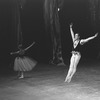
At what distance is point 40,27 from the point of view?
22.7 meters

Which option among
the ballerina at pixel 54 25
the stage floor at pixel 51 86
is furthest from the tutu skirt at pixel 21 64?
the ballerina at pixel 54 25

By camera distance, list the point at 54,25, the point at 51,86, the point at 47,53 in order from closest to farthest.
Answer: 1. the point at 51,86
2. the point at 54,25
3. the point at 47,53

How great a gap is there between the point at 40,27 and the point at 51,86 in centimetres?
1097

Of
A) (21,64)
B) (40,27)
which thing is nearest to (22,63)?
(21,64)

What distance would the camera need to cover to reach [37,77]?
1434 centimetres

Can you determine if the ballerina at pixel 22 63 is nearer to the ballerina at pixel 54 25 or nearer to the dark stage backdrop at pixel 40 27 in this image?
the ballerina at pixel 54 25

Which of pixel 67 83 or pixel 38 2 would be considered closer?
pixel 67 83

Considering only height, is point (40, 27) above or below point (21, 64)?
above

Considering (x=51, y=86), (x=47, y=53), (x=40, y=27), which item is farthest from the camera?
(x=40, y=27)

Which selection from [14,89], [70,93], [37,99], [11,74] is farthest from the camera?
[11,74]

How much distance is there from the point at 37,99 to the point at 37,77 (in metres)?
4.24

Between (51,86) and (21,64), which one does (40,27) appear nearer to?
(21,64)

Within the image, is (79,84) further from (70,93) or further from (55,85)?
(70,93)

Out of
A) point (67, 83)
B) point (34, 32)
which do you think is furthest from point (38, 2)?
point (67, 83)
